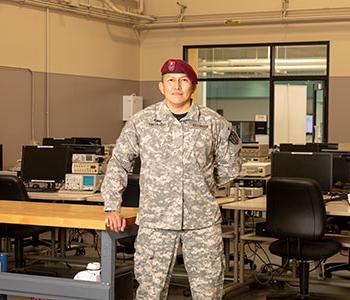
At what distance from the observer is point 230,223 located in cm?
622

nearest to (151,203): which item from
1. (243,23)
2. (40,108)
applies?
(40,108)

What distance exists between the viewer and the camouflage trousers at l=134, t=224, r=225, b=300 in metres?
3.11

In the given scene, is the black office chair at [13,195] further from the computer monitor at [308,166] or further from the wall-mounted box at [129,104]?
the wall-mounted box at [129,104]

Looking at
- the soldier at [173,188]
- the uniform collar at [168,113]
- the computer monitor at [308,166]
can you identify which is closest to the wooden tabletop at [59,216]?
the soldier at [173,188]

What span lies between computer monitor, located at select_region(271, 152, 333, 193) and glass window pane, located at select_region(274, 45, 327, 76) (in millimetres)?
5232

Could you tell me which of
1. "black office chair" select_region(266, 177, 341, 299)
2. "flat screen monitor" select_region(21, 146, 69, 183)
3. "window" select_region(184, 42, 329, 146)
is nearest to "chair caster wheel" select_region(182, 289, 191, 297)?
"black office chair" select_region(266, 177, 341, 299)

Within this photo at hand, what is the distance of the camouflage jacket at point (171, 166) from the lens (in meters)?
3.11

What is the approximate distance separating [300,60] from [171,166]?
8196 mm

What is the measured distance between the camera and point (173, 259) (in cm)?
315

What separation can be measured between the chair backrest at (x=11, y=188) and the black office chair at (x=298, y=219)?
1907 millimetres

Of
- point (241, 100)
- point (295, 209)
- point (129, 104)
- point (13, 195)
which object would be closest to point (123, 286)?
point (295, 209)

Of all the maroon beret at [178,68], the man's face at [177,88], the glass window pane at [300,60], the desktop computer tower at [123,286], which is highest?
the glass window pane at [300,60]

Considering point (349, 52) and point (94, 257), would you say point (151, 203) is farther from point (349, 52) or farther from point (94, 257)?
point (349, 52)

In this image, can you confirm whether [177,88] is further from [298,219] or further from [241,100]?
[241,100]
